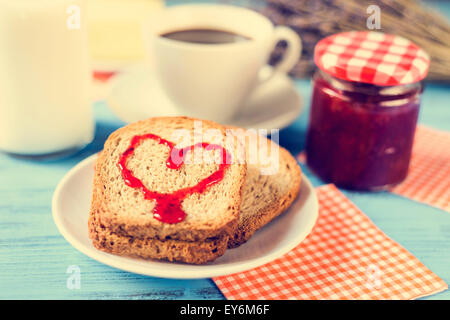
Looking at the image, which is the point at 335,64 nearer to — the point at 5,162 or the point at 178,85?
the point at 178,85

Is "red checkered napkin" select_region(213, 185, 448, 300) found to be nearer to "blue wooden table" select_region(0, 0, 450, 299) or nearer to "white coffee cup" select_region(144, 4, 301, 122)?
"blue wooden table" select_region(0, 0, 450, 299)

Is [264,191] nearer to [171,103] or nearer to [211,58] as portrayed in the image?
[211,58]

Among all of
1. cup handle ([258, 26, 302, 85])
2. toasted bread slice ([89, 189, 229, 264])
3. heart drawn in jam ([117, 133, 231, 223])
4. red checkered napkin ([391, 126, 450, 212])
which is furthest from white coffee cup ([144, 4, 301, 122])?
toasted bread slice ([89, 189, 229, 264])

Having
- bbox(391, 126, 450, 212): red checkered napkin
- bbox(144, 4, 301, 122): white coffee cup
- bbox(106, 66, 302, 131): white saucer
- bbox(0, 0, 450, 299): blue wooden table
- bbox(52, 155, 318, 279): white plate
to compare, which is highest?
bbox(144, 4, 301, 122): white coffee cup

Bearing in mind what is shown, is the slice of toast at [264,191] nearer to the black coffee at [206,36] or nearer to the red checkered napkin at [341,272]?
the red checkered napkin at [341,272]

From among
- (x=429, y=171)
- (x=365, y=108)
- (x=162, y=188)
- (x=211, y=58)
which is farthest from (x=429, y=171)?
(x=162, y=188)

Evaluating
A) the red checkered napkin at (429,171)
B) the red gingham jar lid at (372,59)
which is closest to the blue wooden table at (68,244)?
the red checkered napkin at (429,171)
